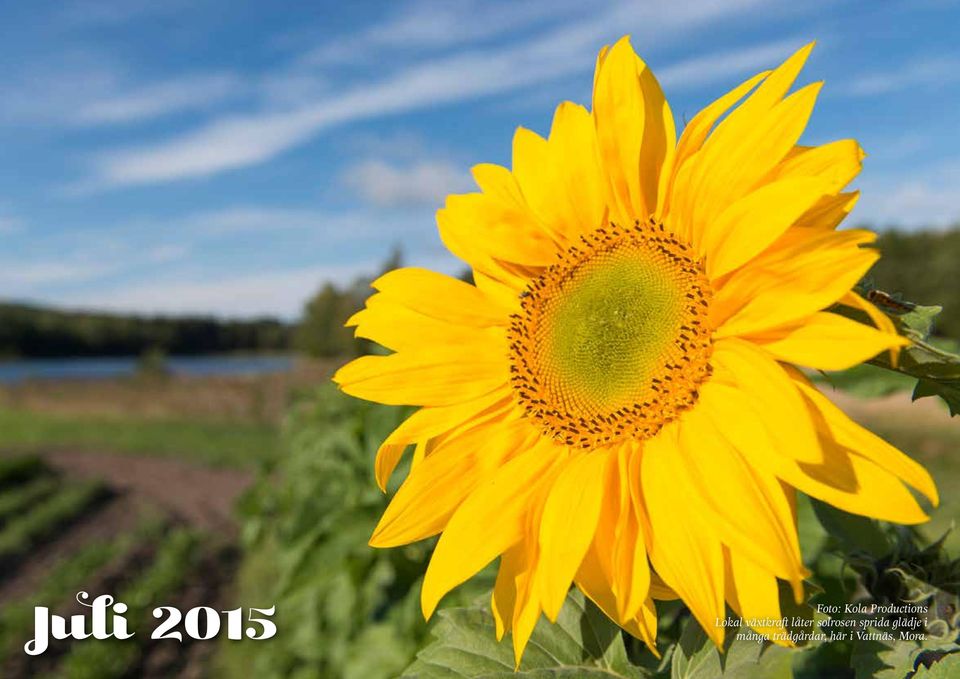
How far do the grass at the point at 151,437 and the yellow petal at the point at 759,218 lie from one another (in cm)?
1902

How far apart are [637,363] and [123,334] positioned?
8940cm

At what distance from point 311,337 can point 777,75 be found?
35.8m

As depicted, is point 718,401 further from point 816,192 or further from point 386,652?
point 386,652

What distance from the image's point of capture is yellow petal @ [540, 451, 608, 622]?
0.92m

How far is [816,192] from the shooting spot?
84 cm

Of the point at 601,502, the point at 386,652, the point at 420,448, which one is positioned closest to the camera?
the point at 601,502

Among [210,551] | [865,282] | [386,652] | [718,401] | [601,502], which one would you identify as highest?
[865,282]

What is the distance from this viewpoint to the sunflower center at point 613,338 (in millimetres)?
1014

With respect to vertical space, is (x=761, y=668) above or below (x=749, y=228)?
below

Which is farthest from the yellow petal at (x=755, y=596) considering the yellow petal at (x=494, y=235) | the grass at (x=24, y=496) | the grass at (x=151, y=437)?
the grass at (x=151, y=437)

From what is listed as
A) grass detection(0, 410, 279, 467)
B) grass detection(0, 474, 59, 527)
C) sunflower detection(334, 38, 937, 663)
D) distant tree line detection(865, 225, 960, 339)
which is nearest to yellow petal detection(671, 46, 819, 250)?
sunflower detection(334, 38, 937, 663)

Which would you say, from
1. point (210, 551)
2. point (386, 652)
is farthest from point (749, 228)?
point (210, 551)

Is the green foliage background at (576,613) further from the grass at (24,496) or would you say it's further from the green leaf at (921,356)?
the grass at (24,496)

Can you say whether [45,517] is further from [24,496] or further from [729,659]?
[729,659]
